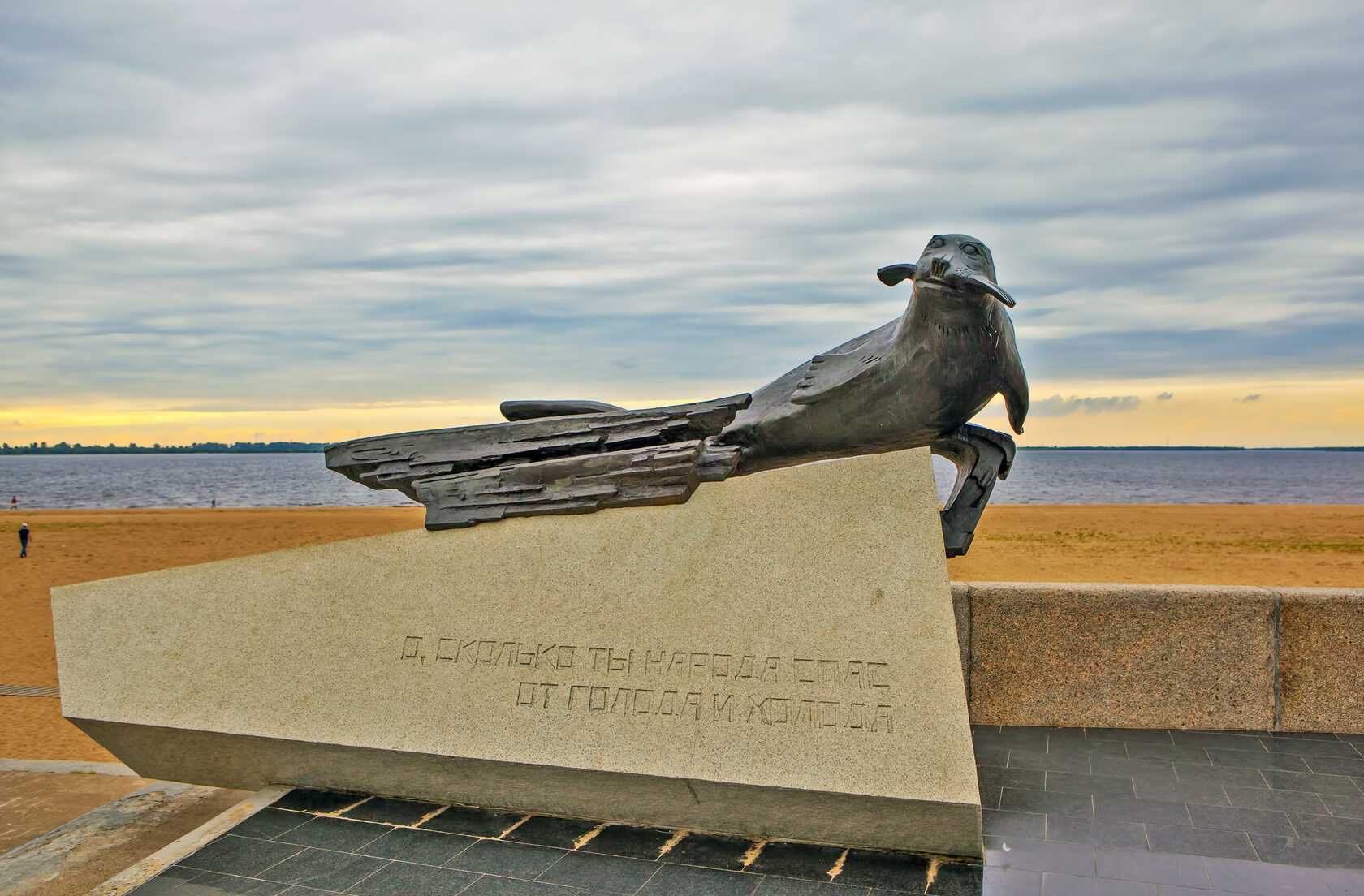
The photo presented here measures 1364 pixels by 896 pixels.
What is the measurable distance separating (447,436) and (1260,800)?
Answer: 4.98 meters

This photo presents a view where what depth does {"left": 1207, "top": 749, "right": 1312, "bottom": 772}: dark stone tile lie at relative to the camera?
4.93 meters

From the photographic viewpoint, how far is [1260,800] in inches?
177

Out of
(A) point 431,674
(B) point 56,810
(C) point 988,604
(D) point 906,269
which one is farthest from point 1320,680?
(B) point 56,810

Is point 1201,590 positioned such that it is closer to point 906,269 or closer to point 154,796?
point 906,269

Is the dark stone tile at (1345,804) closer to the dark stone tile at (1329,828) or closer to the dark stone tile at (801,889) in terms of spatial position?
the dark stone tile at (1329,828)

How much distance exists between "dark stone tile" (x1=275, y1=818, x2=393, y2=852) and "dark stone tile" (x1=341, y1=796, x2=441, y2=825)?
0.07 metres

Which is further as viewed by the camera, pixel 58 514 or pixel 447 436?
pixel 58 514

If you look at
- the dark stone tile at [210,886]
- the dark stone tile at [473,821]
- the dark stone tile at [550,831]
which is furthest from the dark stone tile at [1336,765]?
the dark stone tile at [210,886]

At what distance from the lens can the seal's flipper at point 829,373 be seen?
5.95 m

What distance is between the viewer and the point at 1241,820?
427 cm

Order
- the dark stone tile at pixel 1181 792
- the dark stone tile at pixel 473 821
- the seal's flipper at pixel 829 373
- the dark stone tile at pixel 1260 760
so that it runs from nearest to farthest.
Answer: the dark stone tile at pixel 473 821, the dark stone tile at pixel 1181 792, the dark stone tile at pixel 1260 760, the seal's flipper at pixel 829 373

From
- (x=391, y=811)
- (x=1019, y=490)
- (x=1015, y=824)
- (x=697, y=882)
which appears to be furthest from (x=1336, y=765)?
(x=1019, y=490)

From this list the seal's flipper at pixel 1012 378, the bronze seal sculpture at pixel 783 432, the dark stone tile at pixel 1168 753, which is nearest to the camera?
the dark stone tile at pixel 1168 753

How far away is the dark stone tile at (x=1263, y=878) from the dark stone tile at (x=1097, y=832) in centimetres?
32
